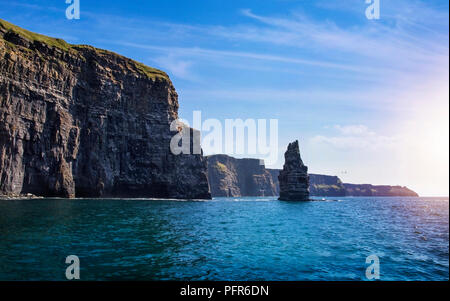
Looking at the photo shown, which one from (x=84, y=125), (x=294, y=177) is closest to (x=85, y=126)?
(x=84, y=125)

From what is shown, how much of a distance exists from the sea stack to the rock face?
126ft

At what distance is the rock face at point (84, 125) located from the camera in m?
72.8

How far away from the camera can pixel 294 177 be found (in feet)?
418

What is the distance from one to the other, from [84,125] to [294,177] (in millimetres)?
88985

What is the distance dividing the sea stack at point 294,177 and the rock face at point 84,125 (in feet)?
126

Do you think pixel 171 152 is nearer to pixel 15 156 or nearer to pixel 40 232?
pixel 15 156

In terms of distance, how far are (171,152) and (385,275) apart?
99293 mm

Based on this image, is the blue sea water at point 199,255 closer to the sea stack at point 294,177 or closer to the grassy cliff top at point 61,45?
the grassy cliff top at point 61,45

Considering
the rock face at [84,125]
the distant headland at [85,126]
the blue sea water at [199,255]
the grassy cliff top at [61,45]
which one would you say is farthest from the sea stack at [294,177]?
the blue sea water at [199,255]

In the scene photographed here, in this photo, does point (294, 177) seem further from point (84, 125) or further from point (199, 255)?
point (199, 255)

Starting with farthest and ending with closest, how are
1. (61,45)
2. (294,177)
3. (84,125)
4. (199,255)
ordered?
(294,177)
(84,125)
(61,45)
(199,255)

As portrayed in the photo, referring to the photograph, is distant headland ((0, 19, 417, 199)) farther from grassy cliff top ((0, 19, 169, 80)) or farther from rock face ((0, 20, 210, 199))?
grassy cliff top ((0, 19, 169, 80))

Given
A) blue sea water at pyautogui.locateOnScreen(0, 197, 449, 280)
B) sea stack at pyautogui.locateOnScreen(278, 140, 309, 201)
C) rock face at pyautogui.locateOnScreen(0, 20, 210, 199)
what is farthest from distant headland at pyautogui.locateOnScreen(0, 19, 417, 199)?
blue sea water at pyautogui.locateOnScreen(0, 197, 449, 280)
